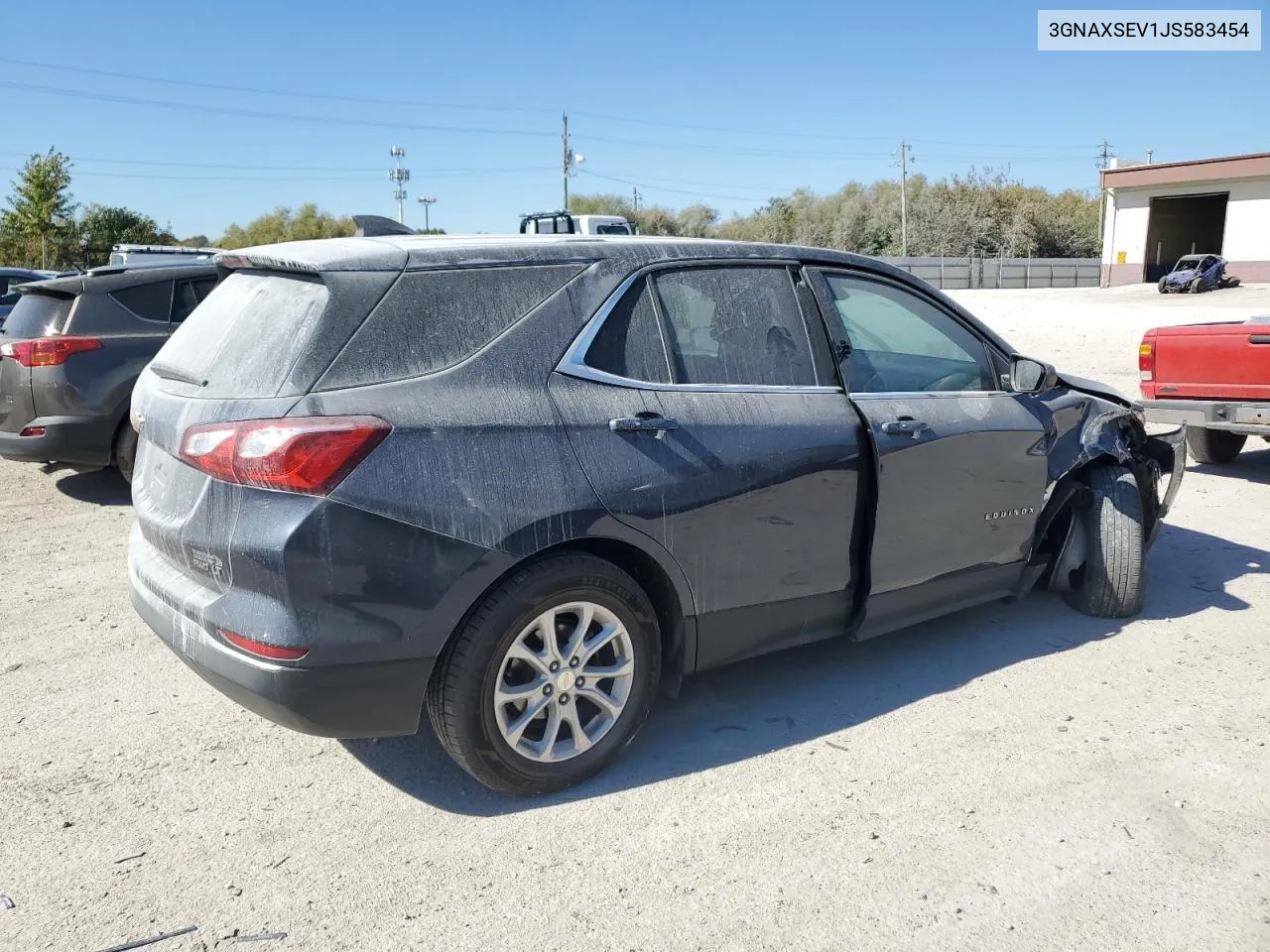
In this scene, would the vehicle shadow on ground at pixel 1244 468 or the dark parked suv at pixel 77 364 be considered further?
the vehicle shadow on ground at pixel 1244 468

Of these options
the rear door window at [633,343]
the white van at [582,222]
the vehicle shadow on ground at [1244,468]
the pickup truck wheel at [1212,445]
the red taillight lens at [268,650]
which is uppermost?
the white van at [582,222]

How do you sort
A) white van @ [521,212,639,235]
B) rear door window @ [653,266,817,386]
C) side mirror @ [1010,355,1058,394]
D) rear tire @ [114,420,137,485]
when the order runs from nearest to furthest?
rear door window @ [653,266,817,386] < side mirror @ [1010,355,1058,394] < rear tire @ [114,420,137,485] < white van @ [521,212,639,235]

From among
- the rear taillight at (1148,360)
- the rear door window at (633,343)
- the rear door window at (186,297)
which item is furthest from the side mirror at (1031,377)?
the rear door window at (186,297)

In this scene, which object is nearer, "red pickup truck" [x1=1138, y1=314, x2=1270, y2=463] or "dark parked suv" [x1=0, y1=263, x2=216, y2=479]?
"dark parked suv" [x1=0, y1=263, x2=216, y2=479]

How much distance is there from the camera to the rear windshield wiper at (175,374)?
330 cm

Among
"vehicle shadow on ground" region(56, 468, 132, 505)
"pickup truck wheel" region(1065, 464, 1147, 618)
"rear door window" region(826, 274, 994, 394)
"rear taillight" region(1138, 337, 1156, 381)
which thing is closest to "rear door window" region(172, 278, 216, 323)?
"vehicle shadow on ground" region(56, 468, 132, 505)

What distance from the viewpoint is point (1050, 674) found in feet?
14.4

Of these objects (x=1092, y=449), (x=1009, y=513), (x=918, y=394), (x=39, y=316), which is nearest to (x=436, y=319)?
(x=918, y=394)

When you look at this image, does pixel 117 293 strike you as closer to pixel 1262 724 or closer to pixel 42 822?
pixel 42 822

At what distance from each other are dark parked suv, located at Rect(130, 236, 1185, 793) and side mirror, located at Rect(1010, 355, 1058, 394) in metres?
0.39

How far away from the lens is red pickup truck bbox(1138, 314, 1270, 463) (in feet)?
24.9

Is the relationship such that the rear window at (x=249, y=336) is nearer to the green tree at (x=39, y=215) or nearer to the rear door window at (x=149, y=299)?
the rear door window at (x=149, y=299)

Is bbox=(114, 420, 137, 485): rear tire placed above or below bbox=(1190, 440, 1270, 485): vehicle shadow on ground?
above

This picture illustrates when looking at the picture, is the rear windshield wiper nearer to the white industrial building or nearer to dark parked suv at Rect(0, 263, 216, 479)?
dark parked suv at Rect(0, 263, 216, 479)
